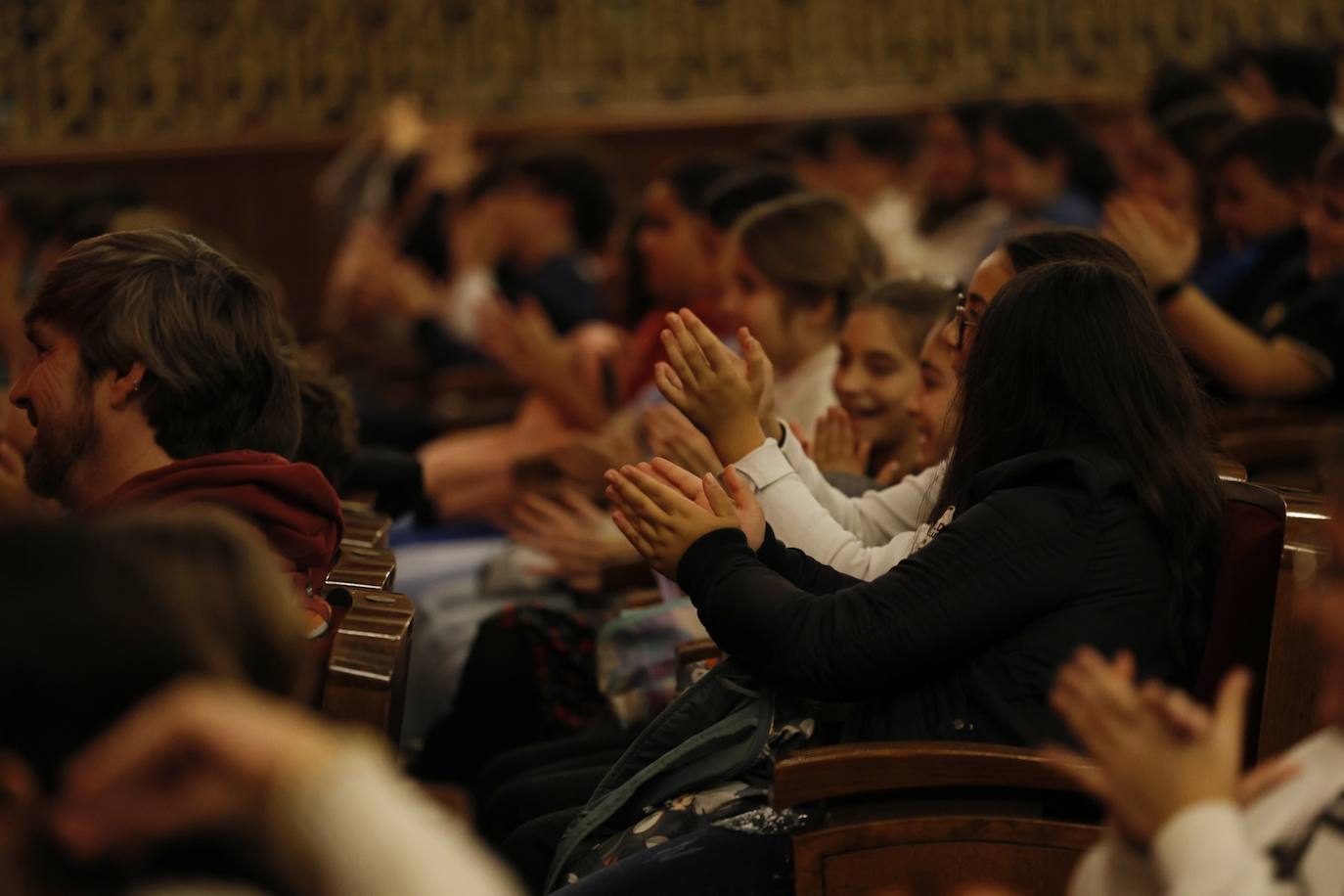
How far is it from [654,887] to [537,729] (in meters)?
0.97

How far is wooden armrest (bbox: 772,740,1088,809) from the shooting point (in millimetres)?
1693

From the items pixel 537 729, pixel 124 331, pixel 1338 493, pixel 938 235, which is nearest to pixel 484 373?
pixel 938 235

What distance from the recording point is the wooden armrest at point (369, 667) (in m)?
1.69

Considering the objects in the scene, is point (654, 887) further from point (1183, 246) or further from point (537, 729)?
point (1183, 246)

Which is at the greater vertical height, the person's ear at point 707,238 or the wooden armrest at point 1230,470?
the wooden armrest at point 1230,470

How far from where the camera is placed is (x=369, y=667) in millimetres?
1709

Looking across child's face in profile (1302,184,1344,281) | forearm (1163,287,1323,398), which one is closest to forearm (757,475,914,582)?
forearm (1163,287,1323,398)

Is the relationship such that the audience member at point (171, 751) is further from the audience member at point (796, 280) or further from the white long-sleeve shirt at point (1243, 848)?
the audience member at point (796, 280)

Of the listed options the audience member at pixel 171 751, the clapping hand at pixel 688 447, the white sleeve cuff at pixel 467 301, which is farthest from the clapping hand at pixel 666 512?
the white sleeve cuff at pixel 467 301

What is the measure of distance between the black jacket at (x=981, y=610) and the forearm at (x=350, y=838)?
861mm

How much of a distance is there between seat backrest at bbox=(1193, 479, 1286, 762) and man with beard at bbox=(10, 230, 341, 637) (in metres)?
0.99

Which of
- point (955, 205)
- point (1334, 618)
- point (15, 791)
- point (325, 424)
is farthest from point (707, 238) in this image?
point (15, 791)

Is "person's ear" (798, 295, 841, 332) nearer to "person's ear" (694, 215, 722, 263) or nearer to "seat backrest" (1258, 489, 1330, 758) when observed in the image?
"person's ear" (694, 215, 722, 263)

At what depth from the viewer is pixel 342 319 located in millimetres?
6676
